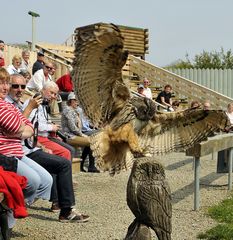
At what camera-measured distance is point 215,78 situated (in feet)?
93.5

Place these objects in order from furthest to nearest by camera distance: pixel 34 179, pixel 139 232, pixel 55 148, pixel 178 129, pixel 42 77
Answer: pixel 42 77 → pixel 55 148 → pixel 34 179 → pixel 178 129 → pixel 139 232

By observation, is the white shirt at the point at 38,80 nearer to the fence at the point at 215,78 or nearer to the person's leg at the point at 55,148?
the person's leg at the point at 55,148

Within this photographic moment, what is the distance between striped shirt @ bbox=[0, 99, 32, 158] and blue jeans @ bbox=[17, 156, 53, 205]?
25 centimetres

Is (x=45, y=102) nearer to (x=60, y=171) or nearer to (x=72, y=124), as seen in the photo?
(x=60, y=171)

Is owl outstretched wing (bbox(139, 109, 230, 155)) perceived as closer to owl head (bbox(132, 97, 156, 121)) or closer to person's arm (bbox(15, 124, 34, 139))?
owl head (bbox(132, 97, 156, 121))

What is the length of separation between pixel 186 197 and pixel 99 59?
4537mm

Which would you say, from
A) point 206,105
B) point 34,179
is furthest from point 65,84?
point 34,179

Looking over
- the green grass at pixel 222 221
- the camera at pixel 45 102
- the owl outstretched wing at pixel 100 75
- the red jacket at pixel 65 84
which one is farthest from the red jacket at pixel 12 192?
the red jacket at pixel 65 84

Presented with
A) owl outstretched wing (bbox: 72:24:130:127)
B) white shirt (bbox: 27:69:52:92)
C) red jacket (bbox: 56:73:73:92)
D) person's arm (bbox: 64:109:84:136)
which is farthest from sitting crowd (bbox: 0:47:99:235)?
red jacket (bbox: 56:73:73:92)

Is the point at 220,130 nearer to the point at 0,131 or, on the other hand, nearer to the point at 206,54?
the point at 0,131

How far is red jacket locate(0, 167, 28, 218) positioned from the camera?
488 centimetres

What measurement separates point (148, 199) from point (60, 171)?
3.07m

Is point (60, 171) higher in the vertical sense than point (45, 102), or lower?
lower

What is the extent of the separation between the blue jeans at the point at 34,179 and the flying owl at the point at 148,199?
210 centimetres
